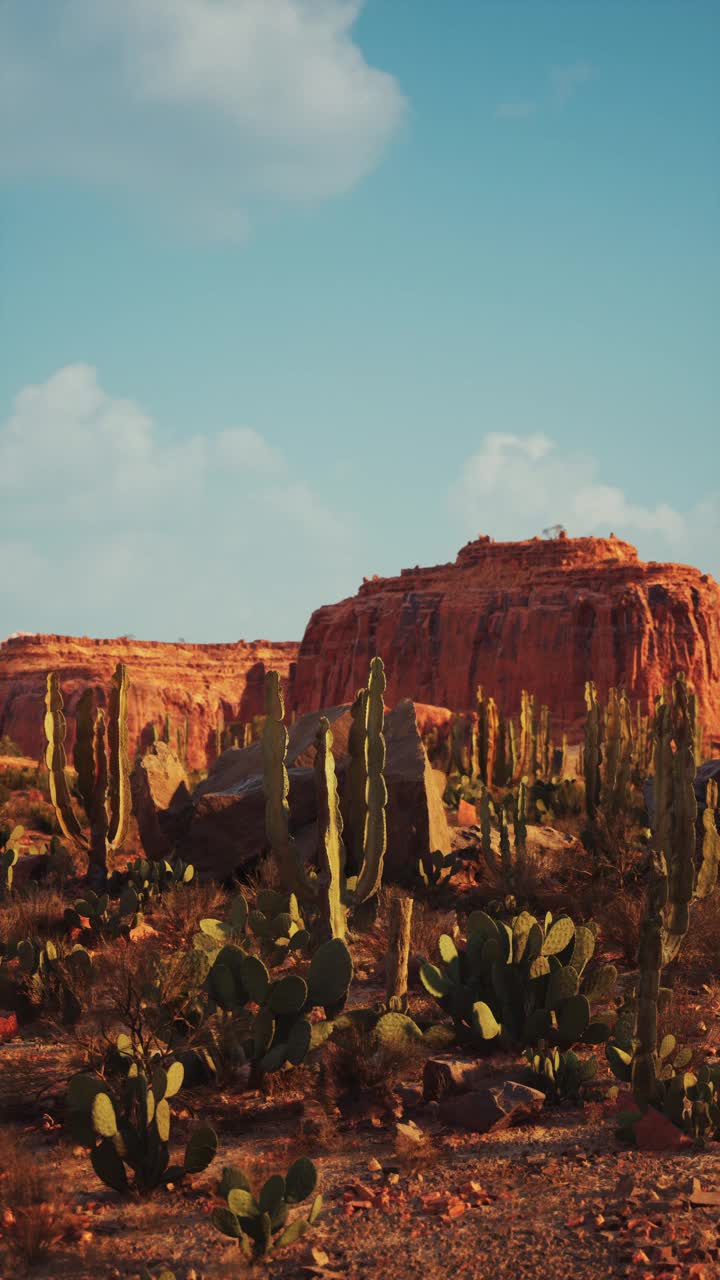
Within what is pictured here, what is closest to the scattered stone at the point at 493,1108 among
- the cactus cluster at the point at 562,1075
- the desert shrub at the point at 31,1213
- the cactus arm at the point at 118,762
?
the cactus cluster at the point at 562,1075

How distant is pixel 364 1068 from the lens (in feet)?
18.4

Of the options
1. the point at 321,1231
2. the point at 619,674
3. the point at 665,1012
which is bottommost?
the point at 321,1231

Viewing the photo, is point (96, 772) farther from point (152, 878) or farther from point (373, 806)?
point (373, 806)

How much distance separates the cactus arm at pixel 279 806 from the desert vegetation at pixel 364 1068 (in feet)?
0.08

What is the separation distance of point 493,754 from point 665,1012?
14758 mm

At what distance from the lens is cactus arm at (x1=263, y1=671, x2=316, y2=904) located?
7777mm

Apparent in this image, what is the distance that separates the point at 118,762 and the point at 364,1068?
615 cm

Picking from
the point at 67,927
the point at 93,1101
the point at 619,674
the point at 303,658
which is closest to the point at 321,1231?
the point at 93,1101

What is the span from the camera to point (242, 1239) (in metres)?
3.77

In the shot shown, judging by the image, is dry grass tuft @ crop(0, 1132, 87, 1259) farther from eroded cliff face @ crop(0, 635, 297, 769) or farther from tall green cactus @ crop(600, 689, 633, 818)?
eroded cliff face @ crop(0, 635, 297, 769)

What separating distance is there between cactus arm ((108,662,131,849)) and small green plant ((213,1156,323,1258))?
717 centimetres

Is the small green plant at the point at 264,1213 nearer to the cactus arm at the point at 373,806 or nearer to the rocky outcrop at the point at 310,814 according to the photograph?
the cactus arm at the point at 373,806

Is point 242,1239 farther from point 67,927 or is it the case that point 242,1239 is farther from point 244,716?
point 244,716

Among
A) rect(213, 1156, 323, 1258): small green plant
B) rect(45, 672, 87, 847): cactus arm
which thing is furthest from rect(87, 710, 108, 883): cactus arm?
rect(213, 1156, 323, 1258): small green plant
